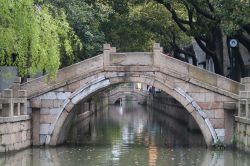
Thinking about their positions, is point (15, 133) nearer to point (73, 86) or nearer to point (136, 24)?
point (73, 86)

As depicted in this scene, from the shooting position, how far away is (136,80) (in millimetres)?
19312

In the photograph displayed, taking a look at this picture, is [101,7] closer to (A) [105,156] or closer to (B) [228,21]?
(B) [228,21]

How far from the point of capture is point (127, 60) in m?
19.1

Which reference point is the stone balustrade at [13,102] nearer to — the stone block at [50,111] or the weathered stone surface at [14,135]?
the weathered stone surface at [14,135]

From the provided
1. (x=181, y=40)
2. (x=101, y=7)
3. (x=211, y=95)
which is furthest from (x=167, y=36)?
(x=211, y=95)

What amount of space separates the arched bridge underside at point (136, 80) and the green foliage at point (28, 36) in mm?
4019

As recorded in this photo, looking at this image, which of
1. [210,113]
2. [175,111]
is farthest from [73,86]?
[175,111]

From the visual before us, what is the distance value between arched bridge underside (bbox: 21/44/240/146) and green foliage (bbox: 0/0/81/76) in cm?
402

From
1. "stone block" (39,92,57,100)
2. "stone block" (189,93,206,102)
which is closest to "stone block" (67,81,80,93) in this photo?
"stone block" (39,92,57,100)

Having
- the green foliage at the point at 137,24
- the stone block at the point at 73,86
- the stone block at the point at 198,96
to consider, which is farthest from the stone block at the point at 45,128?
the green foliage at the point at 137,24

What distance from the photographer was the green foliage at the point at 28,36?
1265 cm

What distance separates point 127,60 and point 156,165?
505 cm

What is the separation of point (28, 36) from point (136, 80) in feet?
22.5

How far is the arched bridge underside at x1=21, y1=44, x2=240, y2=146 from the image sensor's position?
1869cm
